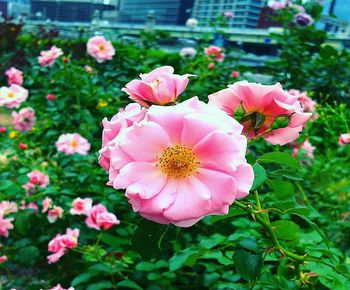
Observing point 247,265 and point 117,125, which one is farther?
point 247,265

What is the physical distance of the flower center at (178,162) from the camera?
0.56 metres

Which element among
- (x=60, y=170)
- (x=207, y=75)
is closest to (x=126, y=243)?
(x=60, y=170)

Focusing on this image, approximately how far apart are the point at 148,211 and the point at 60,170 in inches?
61.8

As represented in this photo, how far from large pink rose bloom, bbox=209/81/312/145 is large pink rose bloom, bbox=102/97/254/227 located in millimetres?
107

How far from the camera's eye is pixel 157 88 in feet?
2.10

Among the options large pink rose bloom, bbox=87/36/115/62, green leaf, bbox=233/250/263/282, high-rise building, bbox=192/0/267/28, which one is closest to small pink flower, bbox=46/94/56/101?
large pink rose bloom, bbox=87/36/115/62

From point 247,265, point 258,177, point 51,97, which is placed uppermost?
point 258,177

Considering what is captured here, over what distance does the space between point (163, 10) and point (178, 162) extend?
16.8ft

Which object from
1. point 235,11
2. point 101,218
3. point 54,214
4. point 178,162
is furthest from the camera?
point 235,11

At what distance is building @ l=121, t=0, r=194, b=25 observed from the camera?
4.89m

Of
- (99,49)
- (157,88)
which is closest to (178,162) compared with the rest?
(157,88)

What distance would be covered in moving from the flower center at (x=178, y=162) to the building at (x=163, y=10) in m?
4.30

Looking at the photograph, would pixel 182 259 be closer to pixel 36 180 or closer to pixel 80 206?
pixel 80 206

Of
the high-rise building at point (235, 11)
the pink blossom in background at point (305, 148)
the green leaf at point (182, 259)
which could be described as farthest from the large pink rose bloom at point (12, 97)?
the high-rise building at point (235, 11)
